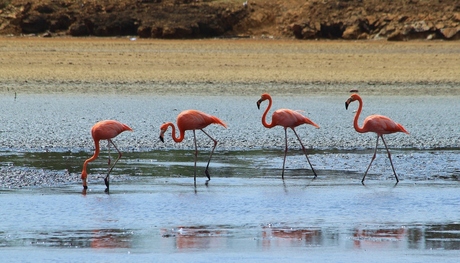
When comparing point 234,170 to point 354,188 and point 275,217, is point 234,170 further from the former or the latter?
point 275,217

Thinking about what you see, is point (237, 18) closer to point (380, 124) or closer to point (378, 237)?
point (380, 124)

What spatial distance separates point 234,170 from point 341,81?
11.9m

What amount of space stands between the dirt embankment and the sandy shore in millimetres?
3093

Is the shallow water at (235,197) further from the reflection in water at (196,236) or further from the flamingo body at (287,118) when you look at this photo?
the flamingo body at (287,118)

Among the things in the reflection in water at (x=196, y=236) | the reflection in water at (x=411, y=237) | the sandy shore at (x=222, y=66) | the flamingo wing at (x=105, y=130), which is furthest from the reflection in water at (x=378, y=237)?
the sandy shore at (x=222, y=66)

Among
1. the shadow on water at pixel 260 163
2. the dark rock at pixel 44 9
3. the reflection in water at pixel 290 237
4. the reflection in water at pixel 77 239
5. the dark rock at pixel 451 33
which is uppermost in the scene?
the dark rock at pixel 44 9

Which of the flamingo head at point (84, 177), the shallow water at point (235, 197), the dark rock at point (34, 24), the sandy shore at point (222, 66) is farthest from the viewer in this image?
the dark rock at point (34, 24)

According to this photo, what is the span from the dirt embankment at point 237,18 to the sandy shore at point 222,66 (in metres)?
3.09

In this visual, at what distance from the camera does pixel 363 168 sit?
1168 cm

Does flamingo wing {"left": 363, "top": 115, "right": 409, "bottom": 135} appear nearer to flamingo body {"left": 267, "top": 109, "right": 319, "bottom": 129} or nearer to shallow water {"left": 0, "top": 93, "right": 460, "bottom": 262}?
shallow water {"left": 0, "top": 93, "right": 460, "bottom": 262}

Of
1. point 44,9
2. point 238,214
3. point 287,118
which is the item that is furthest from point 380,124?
point 44,9

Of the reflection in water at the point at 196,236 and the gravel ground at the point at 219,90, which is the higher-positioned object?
the gravel ground at the point at 219,90

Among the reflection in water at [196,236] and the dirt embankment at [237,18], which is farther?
the dirt embankment at [237,18]

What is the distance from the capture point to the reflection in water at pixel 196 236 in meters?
7.31
